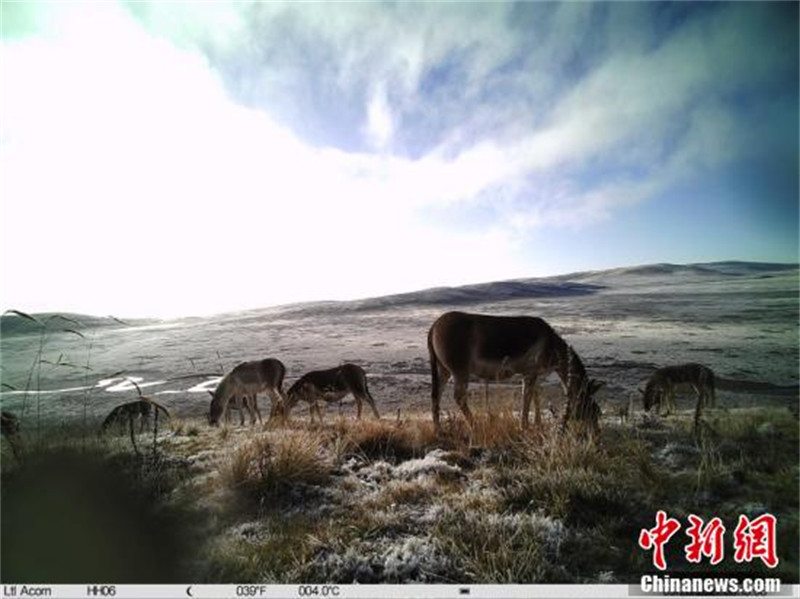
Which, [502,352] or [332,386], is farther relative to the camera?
[332,386]

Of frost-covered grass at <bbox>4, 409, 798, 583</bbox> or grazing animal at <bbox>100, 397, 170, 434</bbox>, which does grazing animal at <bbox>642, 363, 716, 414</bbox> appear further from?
grazing animal at <bbox>100, 397, 170, 434</bbox>

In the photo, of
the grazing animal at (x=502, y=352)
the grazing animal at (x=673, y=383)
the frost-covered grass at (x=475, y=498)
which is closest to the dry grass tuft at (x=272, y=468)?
the frost-covered grass at (x=475, y=498)

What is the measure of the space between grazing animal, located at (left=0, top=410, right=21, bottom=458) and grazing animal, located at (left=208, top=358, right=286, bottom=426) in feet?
11.9

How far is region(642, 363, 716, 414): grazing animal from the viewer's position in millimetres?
6573

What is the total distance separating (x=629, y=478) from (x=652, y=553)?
758 mm

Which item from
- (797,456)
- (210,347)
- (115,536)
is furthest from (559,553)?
(210,347)

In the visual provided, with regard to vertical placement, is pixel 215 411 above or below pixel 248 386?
below

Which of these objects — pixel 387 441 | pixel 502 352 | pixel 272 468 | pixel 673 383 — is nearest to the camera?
pixel 272 468

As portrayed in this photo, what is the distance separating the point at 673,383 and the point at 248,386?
8.04 m

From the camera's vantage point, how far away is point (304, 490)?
4.33 meters

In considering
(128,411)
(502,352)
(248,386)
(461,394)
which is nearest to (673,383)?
(502,352)

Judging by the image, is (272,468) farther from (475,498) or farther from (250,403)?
(250,403)

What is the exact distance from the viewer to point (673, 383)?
22.4ft

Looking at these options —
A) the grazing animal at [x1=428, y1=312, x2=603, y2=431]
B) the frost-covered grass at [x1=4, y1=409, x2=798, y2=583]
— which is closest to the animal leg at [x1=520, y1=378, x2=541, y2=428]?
the grazing animal at [x1=428, y1=312, x2=603, y2=431]
